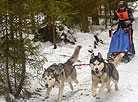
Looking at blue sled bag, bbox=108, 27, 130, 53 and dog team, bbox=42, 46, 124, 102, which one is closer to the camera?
dog team, bbox=42, 46, 124, 102

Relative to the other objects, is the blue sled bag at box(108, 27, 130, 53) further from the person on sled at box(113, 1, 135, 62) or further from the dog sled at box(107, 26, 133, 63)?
the person on sled at box(113, 1, 135, 62)

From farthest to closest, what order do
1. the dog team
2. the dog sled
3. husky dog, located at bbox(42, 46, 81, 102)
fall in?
1. the dog sled
2. husky dog, located at bbox(42, 46, 81, 102)
3. the dog team

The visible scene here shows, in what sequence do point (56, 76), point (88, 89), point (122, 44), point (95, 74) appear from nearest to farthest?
point (95, 74), point (56, 76), point (88, 89), point (122, 44)

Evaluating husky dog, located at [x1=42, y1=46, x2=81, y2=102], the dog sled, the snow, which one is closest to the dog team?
husky dog, located at [x1=42, y1=46, x2=81, y2=102]

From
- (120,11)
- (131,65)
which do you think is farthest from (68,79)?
(120,11)

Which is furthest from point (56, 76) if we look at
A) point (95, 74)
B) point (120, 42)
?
point (120, 42)

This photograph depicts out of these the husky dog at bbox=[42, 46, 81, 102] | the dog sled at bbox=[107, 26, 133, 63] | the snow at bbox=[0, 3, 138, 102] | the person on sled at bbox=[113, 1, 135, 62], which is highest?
the person on sled at bbox=[113, 1, 135, 62]

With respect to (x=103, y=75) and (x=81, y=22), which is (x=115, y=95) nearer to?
(x=103, y=75)

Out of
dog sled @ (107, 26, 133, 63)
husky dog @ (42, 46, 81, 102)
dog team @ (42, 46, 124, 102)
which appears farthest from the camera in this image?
dog sled @ (107, 26, 133, 63)

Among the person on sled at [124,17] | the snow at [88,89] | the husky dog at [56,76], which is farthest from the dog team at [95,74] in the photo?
the person on sled at [124,17]

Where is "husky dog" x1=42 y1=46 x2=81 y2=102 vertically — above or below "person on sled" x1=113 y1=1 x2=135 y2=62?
below

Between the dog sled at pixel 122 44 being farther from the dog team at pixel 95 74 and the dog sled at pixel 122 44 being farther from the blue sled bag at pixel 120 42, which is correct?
the dog team at pixel 95 74

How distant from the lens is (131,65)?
6977 mm

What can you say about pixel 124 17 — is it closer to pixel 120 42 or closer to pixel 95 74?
pixel 120 42
